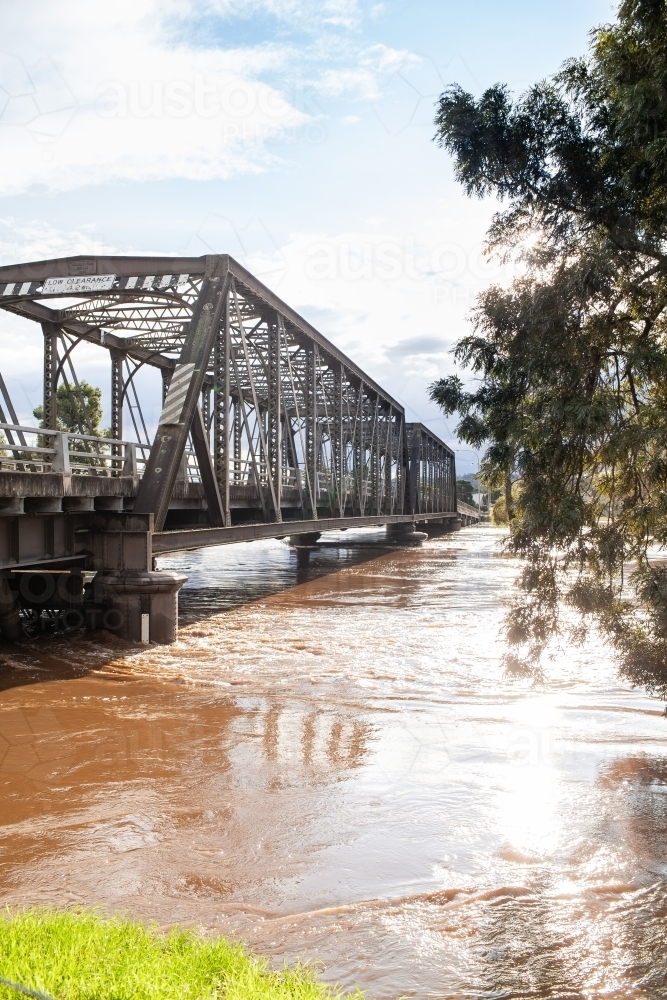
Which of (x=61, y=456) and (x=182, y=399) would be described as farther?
(x=182, y=399)

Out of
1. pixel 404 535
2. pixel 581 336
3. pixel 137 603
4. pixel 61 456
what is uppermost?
pixel 581 336

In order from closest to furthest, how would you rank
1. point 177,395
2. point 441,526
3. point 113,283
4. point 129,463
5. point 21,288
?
point 129,463 < point 177,395 < point 113,283 < point 21,288 < point 441,526

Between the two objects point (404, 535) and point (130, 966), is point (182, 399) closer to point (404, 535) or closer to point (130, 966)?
point (130, 966)

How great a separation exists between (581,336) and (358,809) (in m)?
6.65

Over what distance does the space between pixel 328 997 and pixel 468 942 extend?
5.16 feet

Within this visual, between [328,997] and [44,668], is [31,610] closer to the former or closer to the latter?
[44,668]

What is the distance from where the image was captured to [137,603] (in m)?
15.7

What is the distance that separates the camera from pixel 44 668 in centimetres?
1378

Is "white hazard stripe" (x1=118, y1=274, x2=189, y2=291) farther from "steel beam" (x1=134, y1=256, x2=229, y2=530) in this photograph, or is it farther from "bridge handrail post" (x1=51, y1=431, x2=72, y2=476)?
"bridge handrail post" (x1=51, y1=431, x2=72, y2=476)

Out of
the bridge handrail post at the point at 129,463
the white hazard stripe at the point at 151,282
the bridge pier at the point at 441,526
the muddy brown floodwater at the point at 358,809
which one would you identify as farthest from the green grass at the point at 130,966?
the bridge pier at the point at 441,526

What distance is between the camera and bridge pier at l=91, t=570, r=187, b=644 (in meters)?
15.5

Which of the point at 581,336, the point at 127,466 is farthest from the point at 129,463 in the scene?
the point at 581,336

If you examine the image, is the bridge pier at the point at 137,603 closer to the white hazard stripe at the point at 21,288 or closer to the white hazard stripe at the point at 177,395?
the white hazard stripe at the point at 177,395

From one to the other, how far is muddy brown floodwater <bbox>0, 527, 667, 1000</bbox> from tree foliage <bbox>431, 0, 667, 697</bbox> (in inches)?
82.9
